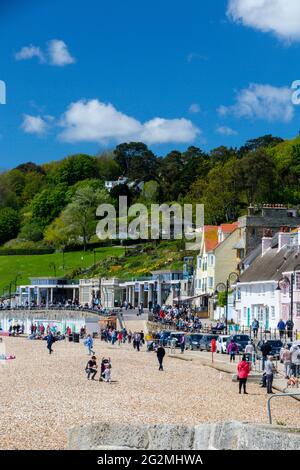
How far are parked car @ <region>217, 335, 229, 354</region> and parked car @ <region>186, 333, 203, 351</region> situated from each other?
3.50 meters

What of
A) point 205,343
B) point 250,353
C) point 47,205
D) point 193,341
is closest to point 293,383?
point 250,353

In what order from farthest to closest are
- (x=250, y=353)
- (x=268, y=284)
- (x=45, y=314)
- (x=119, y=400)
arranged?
1. (x=45, y=314)
2. (x=268, y=284)
3. (x=250, y=353)
4. (x=119, y=400)

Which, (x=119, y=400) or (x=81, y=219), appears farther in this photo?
Result: (x=81, y=219)

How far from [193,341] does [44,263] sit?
96.3 m

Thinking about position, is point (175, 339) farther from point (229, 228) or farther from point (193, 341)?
point (229, 228)

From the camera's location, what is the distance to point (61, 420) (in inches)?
924

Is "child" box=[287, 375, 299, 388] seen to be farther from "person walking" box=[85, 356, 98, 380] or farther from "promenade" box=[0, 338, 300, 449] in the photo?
"person walking" box=[85, 356, 98, 380]

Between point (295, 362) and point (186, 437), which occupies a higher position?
point (186, 437)

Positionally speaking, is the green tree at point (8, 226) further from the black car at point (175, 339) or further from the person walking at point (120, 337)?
the black car at point (175, 339)

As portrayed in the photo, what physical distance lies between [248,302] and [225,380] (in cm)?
2610

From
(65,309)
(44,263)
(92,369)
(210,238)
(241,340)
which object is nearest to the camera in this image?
(92,369)

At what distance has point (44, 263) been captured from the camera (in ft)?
480

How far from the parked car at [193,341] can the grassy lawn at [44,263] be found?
261 ft

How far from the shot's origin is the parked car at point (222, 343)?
47553 millimetres
